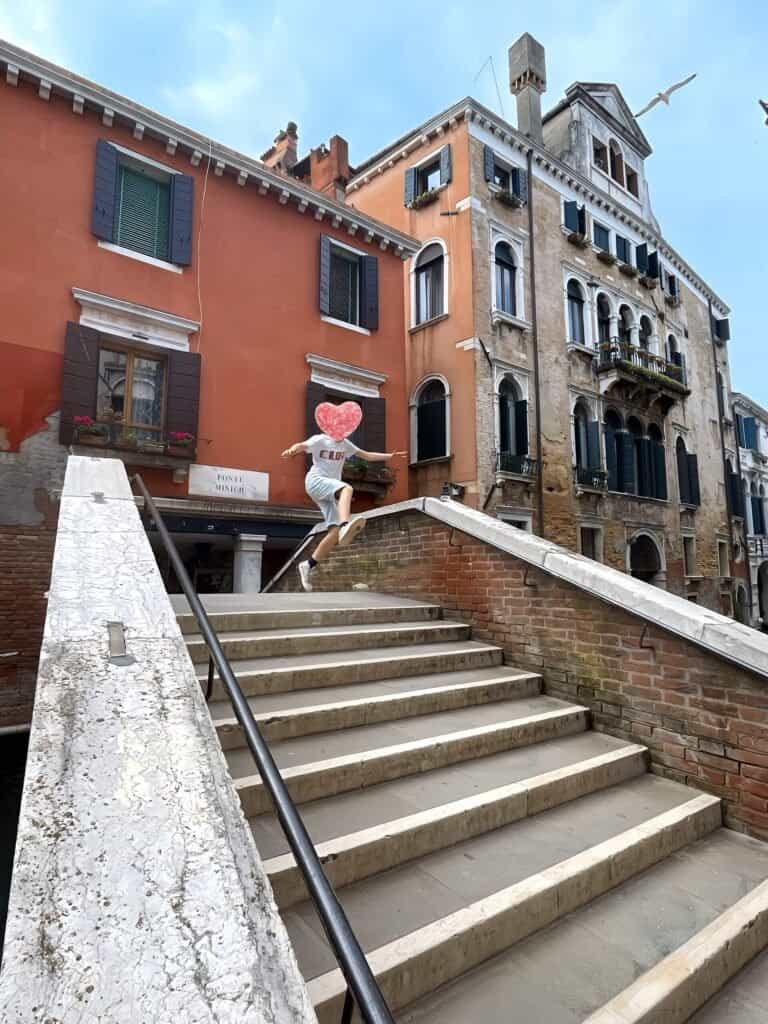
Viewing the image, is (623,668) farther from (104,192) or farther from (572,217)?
(572,217)

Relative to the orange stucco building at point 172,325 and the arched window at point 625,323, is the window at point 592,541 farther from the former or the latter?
the arched window at point 625,323

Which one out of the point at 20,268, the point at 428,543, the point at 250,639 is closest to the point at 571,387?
the point at 428,543

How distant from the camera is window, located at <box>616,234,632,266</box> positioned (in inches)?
685

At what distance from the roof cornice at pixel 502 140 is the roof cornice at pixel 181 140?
12.9ft

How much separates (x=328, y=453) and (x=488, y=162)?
38.0 feet

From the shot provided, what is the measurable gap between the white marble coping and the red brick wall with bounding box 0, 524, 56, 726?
5.97 metres

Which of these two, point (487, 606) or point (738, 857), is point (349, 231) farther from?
point (738, 857)

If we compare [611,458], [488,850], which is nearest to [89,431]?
[488,850]

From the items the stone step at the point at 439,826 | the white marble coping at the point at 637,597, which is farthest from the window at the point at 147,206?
the stone step at the point at 439,826

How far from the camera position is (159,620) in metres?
2.23

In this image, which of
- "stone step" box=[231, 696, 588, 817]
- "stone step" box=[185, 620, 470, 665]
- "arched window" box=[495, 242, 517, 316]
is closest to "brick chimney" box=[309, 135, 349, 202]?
"arched window" box=[495, 242, 517, 316]

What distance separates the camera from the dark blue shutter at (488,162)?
13.7 m

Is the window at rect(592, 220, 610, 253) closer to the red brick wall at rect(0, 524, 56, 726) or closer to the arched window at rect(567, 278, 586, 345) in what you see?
the arched window at rect(567, 278, 586, 345)

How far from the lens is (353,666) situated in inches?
135
